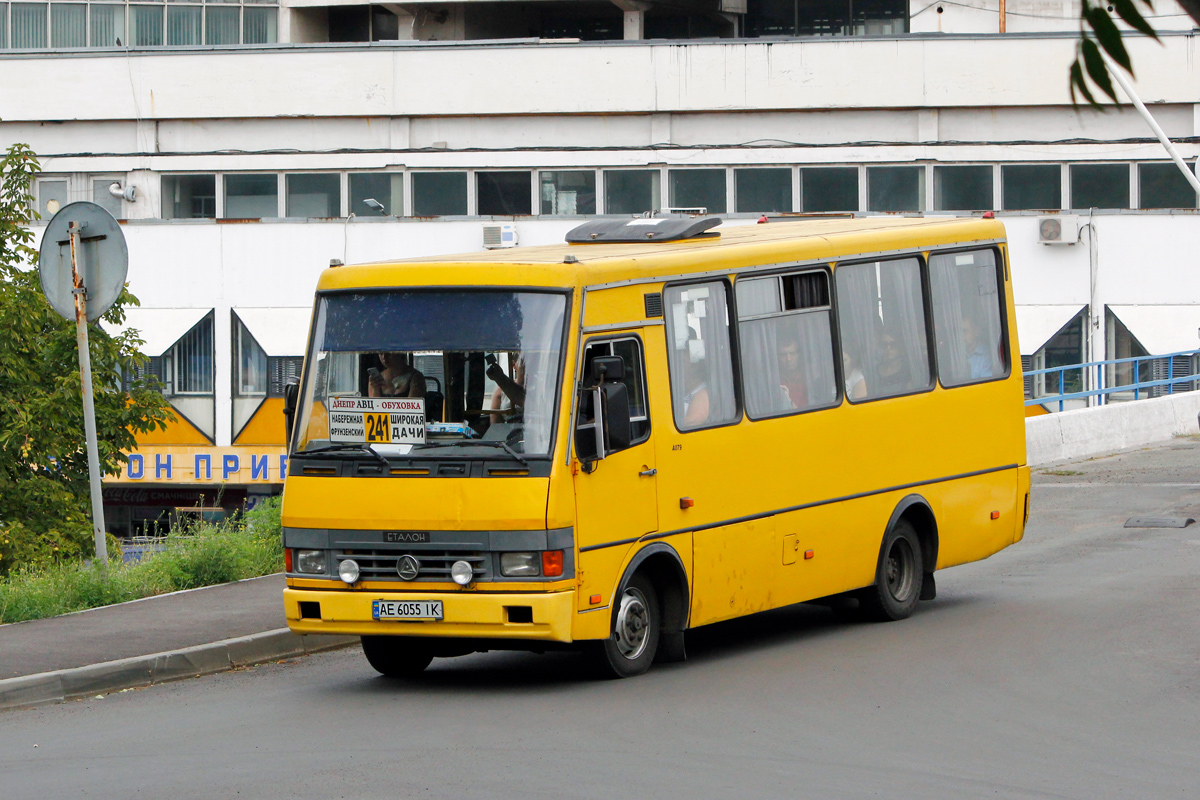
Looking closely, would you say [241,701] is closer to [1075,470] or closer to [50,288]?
[50,288]

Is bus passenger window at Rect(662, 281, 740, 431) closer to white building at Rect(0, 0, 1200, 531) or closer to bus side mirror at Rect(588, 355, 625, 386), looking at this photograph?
bus side mirror at Rect(588, 355, 625, 386)

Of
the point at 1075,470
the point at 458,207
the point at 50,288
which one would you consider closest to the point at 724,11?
the point at 458,207

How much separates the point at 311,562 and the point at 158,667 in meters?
1.36

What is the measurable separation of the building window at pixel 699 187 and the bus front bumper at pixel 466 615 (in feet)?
91.4

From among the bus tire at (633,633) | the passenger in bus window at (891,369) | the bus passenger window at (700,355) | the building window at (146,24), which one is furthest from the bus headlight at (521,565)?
the building window at (146,24)

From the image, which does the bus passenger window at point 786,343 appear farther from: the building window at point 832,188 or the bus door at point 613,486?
the building window at point 832,188

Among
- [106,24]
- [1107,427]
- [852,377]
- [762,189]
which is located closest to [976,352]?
[852,377]

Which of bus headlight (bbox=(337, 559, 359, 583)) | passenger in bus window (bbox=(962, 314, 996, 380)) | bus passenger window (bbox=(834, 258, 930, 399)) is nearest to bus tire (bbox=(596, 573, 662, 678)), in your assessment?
bus headlight (bbox=(337, 559, 359, 583))

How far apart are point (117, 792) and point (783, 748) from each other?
291cm

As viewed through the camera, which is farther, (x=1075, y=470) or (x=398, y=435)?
(x=1075, y=470)

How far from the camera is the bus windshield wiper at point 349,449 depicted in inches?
387

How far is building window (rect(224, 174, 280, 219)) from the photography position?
3841cm

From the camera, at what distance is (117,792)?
7168mm

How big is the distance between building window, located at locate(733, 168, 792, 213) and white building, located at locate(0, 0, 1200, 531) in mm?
44
